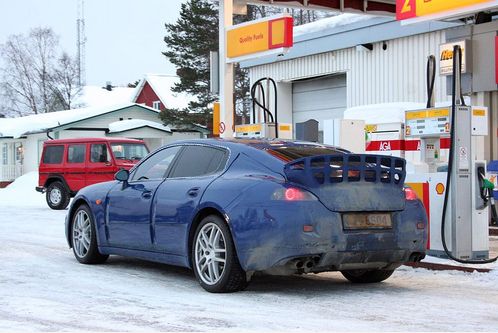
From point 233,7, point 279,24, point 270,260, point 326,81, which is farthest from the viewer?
point 326,81

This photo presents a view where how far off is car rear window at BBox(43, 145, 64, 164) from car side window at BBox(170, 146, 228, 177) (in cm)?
1422

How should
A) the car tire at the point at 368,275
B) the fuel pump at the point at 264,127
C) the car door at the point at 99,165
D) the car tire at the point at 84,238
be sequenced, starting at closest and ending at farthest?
the car tire at the point at 368,275 < the car tire at the point at 84,238 < the fuel pump at the point at 264,127 < the car door at the point at 99,165

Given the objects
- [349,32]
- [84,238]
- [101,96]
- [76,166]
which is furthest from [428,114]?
[101,96]

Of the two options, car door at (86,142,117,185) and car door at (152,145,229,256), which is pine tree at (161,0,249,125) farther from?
car door at (152,145,229,256)

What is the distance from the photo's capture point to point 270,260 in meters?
7.21

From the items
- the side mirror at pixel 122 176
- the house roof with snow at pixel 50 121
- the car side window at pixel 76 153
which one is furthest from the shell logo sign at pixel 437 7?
the house roof with snow at pixel 50 121

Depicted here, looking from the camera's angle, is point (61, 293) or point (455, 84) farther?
point (455, 84)

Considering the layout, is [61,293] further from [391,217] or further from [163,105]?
[163,105]

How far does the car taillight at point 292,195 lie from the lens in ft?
23.7

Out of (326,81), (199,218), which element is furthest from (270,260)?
(326,81)

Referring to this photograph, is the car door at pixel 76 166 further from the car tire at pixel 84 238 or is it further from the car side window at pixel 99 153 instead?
the car tire at pixel 84 238

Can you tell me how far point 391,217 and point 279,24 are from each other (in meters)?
7.07

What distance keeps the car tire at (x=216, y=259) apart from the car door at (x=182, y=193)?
23 centimetres

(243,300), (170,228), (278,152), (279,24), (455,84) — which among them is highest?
(279,24)
